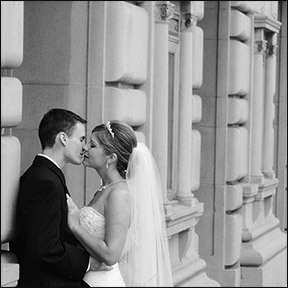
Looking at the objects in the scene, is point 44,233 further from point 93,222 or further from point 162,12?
point 162,12

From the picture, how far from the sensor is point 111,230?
710 cm

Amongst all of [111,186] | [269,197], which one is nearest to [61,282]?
[111,186]

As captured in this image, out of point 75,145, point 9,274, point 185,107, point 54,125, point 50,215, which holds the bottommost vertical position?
point 9,274

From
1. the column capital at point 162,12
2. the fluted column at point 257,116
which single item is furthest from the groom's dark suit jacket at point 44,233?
the fluted column at point 257,116

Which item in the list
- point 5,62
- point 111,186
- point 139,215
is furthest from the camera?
point 139,215

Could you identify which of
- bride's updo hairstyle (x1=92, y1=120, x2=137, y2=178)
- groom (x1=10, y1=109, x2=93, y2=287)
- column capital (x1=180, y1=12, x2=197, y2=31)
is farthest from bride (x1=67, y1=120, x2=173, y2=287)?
column capital (x1=180, y1=12, x2=197, y2=31)

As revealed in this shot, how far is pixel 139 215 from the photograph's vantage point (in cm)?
784

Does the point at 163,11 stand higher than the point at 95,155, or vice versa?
the point at 163,11

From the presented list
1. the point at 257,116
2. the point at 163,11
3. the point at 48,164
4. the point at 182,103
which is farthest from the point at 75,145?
the point at 257,116

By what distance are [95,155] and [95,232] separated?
1.54 ft

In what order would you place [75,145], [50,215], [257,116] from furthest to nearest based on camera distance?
[257,116]
[75,145]
[50,215]

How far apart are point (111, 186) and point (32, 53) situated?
7.05 ft

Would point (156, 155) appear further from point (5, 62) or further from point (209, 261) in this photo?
point (5, 62)

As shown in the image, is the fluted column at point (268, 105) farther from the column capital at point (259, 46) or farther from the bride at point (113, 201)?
the bride at point (113, 201)
